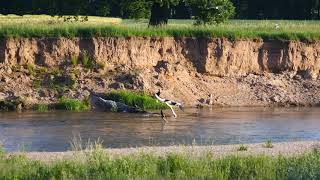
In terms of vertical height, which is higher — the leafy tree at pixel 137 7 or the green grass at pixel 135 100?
the leafy tree at pixel 137 7

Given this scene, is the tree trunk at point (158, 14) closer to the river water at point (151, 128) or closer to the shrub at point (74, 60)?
the shrub at point (74, 60)

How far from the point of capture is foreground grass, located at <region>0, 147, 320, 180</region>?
47.9 feet

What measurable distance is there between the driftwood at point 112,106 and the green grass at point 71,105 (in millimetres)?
370

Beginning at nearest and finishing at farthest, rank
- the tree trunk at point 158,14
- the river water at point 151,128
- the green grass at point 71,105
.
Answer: the river water at point 151,128 → the green grass at point 71,105 → the tree trunk at point 158,14

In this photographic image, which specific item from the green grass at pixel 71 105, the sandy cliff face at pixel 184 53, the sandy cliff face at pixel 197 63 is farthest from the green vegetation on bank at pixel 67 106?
the sandy cliff face at pixel 184 53

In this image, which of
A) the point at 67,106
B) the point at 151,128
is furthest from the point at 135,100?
the point at 151,128

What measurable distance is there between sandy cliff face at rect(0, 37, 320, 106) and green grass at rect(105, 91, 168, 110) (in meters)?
0.81

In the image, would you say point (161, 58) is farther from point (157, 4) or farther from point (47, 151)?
point (47, 151)

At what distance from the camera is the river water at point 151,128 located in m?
23.5

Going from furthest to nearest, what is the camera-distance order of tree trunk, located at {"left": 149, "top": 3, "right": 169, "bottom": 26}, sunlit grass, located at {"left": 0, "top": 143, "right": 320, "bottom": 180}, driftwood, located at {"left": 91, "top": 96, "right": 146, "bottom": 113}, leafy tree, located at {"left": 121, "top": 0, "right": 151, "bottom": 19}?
tree trunk, located at {"left": 149, "top": 3, "right": 169, "bottom": 26} < leafy tree, located at {"left": 121, "top": 0, "right": 151, "bottom": 19} < driftwood, located at {"left": 91, "top": 96, "right": 146, "bottom": 113} < sunlit grass, located at {"left": 0, "top": 143, "right": 320, "bottom": 180}

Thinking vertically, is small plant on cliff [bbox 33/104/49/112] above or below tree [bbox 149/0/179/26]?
below

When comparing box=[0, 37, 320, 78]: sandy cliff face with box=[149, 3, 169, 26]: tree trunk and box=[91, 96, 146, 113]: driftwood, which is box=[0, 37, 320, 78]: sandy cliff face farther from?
box=[149, 3, 169, 26]: tree trunk

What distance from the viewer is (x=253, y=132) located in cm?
2630

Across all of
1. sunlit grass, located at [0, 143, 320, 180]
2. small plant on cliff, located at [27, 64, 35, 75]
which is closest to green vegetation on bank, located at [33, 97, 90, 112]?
small plant on cliff, located at [27, 64, 35, 75]
